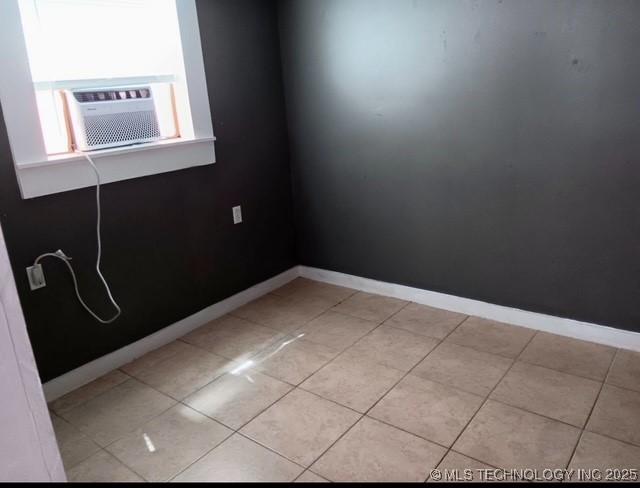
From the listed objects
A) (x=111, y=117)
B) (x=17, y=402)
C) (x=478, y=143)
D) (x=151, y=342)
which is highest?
(x=111, y=117)

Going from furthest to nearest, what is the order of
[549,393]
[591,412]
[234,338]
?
[234,338] < [549,393] < [591,412]

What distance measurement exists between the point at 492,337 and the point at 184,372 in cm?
152

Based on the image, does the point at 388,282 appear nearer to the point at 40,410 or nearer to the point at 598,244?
the point at 598,244

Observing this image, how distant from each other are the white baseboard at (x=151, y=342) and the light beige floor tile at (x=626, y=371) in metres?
1.97

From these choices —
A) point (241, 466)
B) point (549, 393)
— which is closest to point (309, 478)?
point (241, 466)

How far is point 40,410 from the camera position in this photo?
0.87 metres

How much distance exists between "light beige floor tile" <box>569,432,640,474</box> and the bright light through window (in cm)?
234

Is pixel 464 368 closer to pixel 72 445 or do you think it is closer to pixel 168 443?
pixel 168 443

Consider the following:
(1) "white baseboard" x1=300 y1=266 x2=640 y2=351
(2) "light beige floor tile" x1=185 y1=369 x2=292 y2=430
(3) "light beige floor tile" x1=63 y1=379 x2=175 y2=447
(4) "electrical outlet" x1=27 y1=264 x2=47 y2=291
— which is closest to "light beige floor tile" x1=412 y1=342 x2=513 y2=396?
(1) "white baseboard" x1=300 y1=266 x2=640 y2=351

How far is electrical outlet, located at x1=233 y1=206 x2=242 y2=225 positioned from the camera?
2984 millimetres

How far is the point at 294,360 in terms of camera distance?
7.99 feet

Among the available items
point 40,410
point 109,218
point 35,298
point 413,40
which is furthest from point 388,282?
point 40,410

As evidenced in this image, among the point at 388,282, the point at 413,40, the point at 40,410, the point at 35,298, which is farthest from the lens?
the point at 388,282

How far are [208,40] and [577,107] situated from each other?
1860 millimetres
